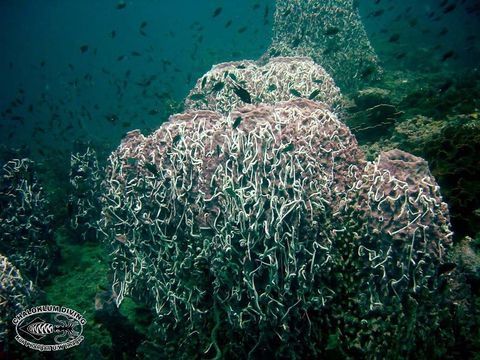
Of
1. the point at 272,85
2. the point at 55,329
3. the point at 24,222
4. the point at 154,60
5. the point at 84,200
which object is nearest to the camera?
the point at 55,329

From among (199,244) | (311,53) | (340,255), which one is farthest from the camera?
(311,53)

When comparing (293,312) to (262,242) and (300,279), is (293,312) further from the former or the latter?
(262,242)

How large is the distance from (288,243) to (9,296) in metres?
5.70

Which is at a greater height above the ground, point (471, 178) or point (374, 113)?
point (374, 113)

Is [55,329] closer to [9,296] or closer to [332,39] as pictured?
[9,296]

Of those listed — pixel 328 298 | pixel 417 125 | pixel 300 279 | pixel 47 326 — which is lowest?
pixel 47 326

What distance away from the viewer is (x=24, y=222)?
28.2ft

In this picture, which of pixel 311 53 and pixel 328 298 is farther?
pixel 311 53

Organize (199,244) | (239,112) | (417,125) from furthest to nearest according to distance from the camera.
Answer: (417,125)
(239,112)
(199,244)

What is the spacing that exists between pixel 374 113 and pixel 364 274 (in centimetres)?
487

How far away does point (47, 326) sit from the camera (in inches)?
212

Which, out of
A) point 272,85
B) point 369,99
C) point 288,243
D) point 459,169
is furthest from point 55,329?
point 369,99

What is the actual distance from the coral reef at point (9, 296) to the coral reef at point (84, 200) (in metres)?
3.33

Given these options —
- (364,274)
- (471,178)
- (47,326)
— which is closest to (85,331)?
(47,326)
